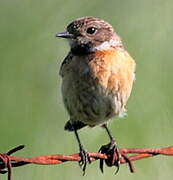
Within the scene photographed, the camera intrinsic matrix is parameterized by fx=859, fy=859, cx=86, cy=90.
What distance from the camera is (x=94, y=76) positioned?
740cm

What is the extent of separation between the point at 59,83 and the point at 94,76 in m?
1.96

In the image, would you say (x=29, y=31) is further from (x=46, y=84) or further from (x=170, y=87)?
(x=170, y=87)

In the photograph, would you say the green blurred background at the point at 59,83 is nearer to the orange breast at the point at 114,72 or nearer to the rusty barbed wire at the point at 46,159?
the orange breast at the point at 114,72

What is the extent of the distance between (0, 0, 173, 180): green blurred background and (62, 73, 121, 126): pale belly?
86 cm

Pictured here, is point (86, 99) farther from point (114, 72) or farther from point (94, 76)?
point (114, 72)

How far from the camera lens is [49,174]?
825 centimetres

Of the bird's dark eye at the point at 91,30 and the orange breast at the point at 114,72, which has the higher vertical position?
the bird's dark eye at the point at 91,30

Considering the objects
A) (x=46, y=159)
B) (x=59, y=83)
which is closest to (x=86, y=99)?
(x=46, y=159)

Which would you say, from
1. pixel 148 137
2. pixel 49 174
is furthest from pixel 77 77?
pixel 148 137

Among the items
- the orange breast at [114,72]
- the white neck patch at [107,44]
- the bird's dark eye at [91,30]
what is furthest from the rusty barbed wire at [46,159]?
the bird's dark eye at [91,30]

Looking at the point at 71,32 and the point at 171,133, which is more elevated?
the point at 71,32

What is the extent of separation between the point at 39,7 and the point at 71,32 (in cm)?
314

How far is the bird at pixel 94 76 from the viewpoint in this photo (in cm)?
739

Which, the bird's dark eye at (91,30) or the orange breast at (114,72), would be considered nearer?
the orange breast at (114,72)
